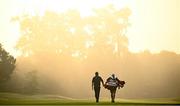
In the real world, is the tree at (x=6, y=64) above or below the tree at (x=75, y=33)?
below

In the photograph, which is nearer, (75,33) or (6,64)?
(6,64)

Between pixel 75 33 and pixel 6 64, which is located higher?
pixel 75 33

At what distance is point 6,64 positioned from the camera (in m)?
30.5

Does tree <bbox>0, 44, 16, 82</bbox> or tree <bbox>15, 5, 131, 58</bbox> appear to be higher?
tree <bbox>15, 5, 131, 58</bbox>

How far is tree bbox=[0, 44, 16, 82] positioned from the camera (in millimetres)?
30078

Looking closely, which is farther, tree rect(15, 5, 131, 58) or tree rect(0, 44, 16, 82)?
tree rect(15, 5, 131, 58)

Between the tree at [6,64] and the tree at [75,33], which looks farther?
the tree at [75,33]

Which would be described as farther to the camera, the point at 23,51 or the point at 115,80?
the point at 23,51

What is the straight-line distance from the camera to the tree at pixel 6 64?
1184 inches

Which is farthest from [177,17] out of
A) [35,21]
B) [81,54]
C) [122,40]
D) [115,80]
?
[115,80]

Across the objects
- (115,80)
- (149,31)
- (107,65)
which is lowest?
(115,80)

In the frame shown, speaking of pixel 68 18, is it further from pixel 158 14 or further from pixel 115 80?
pixel 115 80

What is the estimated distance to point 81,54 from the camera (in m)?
31.1

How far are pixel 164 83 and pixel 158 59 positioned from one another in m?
1.49
